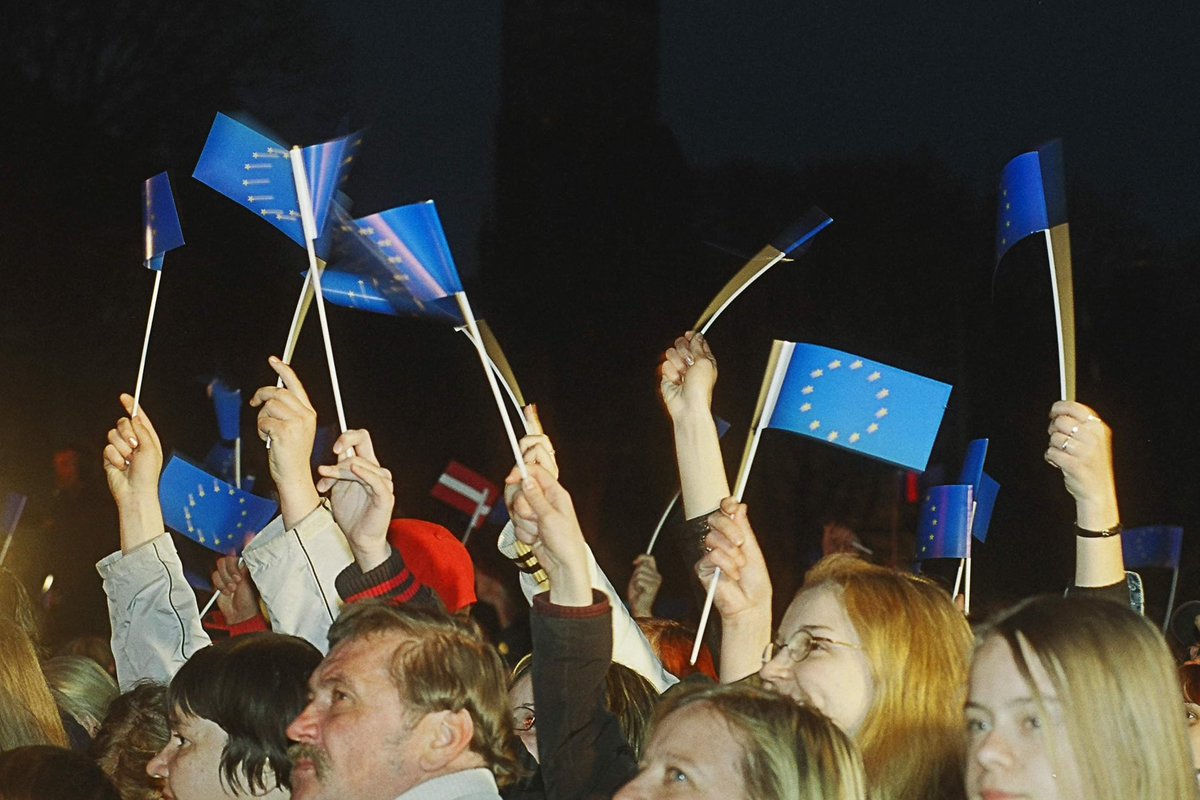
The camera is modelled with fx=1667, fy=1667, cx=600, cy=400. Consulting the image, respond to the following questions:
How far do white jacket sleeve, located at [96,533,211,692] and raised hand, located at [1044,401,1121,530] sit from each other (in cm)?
206

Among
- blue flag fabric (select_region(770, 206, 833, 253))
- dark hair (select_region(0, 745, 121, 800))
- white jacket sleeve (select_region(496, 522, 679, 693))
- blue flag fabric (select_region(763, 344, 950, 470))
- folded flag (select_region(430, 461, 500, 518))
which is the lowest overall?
dark hair (select_region(0, 745, 121, 800))

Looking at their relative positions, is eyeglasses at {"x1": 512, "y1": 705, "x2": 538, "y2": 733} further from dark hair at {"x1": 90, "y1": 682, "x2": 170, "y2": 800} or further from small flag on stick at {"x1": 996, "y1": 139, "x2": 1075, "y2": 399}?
small flag on stick at {"x1": 996, "y1": 139, "x2": 1075, "y2": 399}

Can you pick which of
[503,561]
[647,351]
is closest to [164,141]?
[503,561]

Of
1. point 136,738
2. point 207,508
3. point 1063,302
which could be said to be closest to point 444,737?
point 136,738

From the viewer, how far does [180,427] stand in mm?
16438

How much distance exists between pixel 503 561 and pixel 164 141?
329 inches

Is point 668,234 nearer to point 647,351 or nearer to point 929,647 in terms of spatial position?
point 647,351

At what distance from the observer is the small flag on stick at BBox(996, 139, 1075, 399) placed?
4.01 metres

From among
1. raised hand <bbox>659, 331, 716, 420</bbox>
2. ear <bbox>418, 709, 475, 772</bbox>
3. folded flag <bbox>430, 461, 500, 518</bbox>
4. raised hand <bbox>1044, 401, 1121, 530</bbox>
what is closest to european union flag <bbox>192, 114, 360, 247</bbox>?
raised hand <bbox>659, 331, 716, 420</bbox>

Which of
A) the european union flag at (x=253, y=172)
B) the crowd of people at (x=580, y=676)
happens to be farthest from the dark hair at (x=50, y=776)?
the european union flag at (x=253, y=172)

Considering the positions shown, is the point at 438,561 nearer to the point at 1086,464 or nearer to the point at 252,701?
the point at 252,701

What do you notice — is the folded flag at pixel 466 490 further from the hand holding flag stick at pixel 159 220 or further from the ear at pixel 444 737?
the ear at pixel 444 737

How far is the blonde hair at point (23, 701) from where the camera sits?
147 inches

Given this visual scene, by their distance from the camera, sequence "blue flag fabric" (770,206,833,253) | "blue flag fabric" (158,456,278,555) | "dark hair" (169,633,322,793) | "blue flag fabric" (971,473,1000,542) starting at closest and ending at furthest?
1. "dark hair" (169,633,322,793)
2. "blue flag fabric" (770,206,833,253)
3. "blue flag fabric" (158,456,278,555)
4. "blue flag fabric" (971,473,1000,542)
